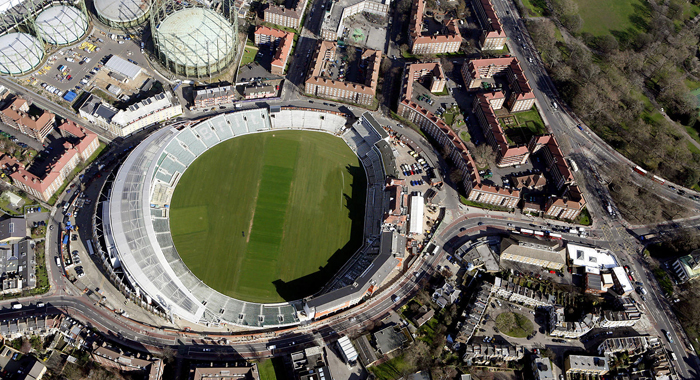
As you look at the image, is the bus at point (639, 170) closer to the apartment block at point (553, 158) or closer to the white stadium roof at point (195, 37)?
the apartment block at point (553, 158)

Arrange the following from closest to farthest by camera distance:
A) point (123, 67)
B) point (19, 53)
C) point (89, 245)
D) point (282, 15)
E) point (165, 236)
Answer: point (89, 245) → point (165, 236) → point (19, 53) → point (123, 67) → point (282, 15)

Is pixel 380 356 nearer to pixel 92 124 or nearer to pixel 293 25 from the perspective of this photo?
pixel 92 124

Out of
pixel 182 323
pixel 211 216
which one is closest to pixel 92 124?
pixel 211 216

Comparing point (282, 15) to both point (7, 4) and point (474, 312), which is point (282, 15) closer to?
point (7, 4)

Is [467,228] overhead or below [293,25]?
below

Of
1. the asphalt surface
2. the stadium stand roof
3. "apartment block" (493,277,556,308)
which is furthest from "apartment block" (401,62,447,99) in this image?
"apartment block" (493,277,556,308)

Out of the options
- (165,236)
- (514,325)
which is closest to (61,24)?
(165,236)
